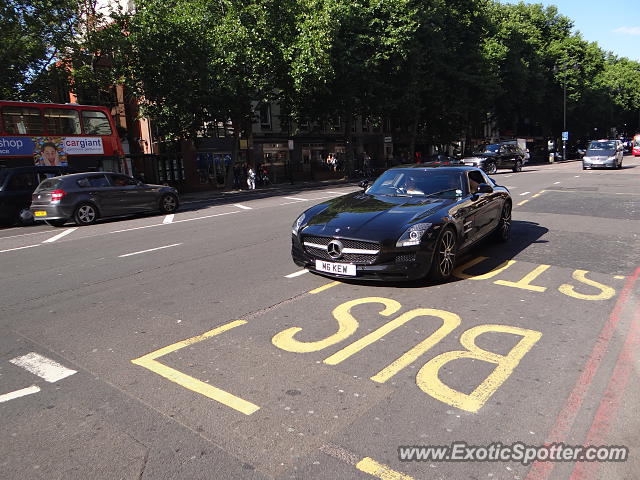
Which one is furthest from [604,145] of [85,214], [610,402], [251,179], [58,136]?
[610,402]

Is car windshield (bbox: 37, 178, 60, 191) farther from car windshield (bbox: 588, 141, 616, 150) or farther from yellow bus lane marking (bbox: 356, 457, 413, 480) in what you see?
car windshield (bbox: 588, 141, 616, 150)

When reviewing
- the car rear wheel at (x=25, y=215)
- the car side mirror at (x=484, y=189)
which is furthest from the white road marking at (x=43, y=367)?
the car rear wheel at (x=25, y=215)

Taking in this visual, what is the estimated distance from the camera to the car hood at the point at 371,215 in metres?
5.66

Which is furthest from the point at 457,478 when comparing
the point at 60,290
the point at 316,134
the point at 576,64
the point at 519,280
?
the point at 576,64

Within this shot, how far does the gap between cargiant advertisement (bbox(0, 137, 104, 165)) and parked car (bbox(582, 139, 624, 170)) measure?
29.5 m

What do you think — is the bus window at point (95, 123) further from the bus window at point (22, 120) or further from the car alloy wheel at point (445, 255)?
the car alloy wheel at point (445, 255)

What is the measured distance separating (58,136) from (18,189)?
2.81 meters

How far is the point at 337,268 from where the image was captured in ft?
18.7

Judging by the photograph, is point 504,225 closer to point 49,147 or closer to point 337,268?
point 337,268

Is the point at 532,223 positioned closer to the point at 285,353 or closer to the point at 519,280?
the point at 519,280

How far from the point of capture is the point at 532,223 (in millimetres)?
10570

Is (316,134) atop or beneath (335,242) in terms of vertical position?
atop

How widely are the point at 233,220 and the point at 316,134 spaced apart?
3039 centimetres

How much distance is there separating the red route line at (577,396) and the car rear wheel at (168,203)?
13.6m
